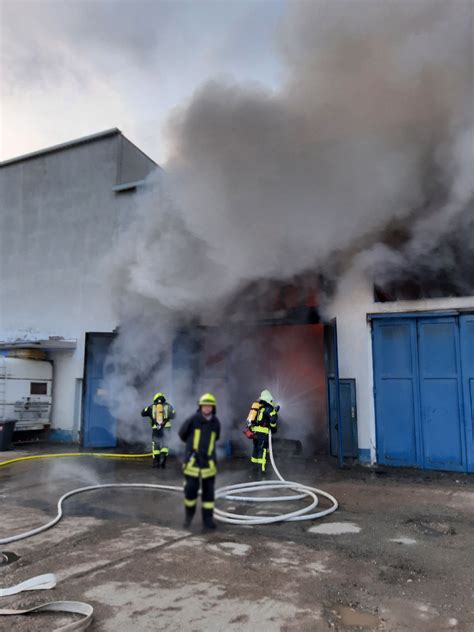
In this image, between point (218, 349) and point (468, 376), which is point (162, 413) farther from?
point (468, 376)

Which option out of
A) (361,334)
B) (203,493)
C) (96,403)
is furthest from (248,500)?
(96,403)

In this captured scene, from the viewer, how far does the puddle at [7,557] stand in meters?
4.36

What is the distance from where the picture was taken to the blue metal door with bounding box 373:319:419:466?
8.99m

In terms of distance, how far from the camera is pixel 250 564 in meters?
4.21

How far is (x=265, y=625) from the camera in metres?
3.16

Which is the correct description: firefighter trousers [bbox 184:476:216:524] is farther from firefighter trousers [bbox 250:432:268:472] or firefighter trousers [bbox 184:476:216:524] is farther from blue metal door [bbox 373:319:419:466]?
blue metal door [bbox 373:319:419:466]

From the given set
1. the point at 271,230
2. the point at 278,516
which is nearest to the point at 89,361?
the point at 271,230

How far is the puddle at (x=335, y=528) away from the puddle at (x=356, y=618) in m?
1.79

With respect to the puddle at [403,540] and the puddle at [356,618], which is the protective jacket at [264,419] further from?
the puddle at [356,618]

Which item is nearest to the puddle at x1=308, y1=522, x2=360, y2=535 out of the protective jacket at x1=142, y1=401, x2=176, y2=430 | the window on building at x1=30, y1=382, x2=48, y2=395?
the protective jacket at x1=142, y1=401, x2=176, y2=430

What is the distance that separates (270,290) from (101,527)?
6612mm

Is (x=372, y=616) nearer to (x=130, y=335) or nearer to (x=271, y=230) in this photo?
(x=271, y=230)

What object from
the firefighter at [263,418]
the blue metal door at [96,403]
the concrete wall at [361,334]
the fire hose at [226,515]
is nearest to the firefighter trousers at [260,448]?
the firefighter at [263,418]

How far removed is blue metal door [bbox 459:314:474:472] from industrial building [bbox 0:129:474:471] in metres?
0.02
